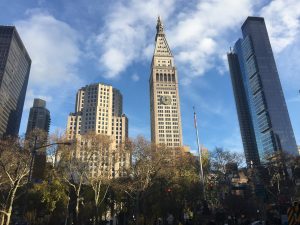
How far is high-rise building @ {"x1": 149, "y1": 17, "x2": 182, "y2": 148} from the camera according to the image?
152m

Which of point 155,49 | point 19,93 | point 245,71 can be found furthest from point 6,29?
point 245,71

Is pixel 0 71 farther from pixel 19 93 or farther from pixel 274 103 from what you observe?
pixel 274 103

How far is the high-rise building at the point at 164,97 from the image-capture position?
152m

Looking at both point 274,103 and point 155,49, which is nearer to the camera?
point 274,103

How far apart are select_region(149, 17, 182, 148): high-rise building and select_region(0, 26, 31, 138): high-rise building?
3033 inches

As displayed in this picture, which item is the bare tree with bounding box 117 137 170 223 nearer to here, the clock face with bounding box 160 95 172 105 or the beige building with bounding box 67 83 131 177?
the beige building with bounding box 67 83 131 177

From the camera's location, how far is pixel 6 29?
170750 millimetres

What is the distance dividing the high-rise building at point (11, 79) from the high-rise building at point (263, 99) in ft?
429

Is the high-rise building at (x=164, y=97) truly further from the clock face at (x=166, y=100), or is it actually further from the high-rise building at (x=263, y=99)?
the high-rise building at (x=263, y=99)

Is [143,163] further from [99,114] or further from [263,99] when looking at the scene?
[263,99]

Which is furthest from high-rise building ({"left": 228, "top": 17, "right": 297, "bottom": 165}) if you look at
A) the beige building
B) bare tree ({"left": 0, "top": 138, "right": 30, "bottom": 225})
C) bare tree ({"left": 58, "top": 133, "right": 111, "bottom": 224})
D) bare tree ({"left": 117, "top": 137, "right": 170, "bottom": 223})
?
bare tree ({"left": 0, "top": 138, "right": 30, "bottom": 225})

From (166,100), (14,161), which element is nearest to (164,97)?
(166,100)

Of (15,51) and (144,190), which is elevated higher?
(15,51)

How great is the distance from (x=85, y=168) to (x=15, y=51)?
155733mm
